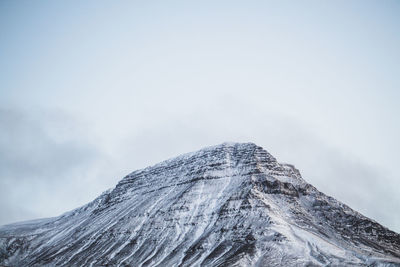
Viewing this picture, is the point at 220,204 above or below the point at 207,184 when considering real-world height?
below

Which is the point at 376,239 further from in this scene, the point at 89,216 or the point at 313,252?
the point at 89,216

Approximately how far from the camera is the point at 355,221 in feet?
381

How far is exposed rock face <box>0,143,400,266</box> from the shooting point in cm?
9469

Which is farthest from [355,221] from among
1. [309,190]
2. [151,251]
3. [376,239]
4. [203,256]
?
[151,251]

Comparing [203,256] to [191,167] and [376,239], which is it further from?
[191,167]

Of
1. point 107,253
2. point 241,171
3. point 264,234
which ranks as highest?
point 241,171

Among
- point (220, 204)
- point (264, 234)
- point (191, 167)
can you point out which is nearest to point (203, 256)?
point (264, 234)

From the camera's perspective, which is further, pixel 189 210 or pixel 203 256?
pixel 189 210

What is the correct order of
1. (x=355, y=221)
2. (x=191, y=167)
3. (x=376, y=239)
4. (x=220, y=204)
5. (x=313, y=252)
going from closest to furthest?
(x=313, y=252), (x=376, y=239), (x=355, y=221), (x=220, y=204), (x=191, y=167)

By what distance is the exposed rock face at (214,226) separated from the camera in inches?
3728

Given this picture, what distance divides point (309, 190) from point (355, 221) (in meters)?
21.7

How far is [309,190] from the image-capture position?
13425 centimetres

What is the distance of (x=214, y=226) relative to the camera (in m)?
115

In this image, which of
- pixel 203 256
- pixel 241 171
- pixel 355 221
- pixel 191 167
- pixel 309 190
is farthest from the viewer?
pixel 191 167
